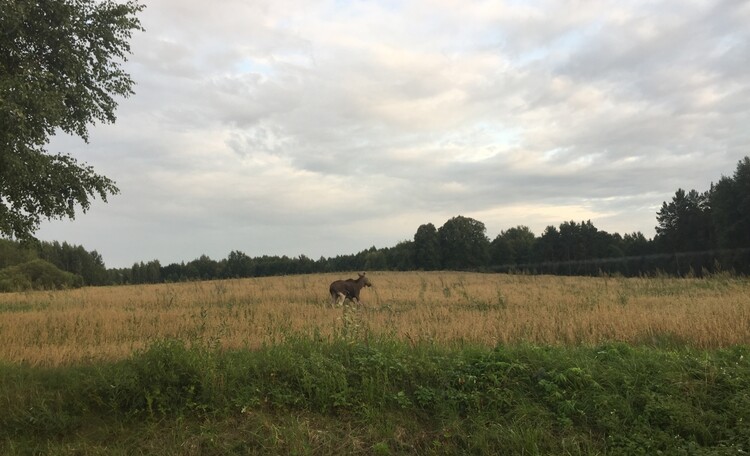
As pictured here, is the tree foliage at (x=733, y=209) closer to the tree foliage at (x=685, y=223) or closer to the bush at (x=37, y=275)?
the tree foliage at (x=685, y=223)

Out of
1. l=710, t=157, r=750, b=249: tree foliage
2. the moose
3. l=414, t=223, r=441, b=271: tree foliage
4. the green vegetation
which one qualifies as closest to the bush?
the green vegetation

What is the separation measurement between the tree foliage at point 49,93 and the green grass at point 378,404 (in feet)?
16.7

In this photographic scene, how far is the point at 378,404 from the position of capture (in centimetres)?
571

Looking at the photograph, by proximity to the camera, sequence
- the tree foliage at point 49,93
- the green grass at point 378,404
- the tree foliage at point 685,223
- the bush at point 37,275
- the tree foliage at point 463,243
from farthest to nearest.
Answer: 1. the tree foliage at point 463,243
2. the tree foliage at point 685,223
3. the bush at point 37,275
4. the tree foliage at point 49,93
5. the green grass at point 378,404

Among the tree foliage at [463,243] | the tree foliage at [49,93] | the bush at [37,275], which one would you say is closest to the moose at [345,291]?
the tree foliage at [49,93]

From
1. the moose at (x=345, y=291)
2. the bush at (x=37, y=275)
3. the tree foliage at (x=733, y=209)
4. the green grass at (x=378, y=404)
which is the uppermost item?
the tree foliage at (x=733, y=209)

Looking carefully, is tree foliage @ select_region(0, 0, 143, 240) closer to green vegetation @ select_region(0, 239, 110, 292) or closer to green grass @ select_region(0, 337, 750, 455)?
green vegetation @ select_region(0, 239, 110, 292)

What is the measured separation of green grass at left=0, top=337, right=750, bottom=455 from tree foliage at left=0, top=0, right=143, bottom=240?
200 inches

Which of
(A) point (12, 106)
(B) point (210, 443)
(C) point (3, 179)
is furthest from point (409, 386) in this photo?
(C) point (3, 179)

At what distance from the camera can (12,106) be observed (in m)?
8.45

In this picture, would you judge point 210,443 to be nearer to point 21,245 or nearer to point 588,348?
point 588,348

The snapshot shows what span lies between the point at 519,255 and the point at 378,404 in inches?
3693

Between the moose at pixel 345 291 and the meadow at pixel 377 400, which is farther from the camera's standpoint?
the moose at pixel 345 291

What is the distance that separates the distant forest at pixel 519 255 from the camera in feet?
164
